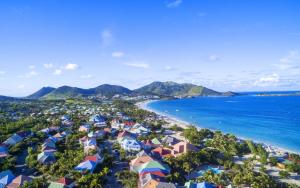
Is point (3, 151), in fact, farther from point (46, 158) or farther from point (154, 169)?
point (154, 169)

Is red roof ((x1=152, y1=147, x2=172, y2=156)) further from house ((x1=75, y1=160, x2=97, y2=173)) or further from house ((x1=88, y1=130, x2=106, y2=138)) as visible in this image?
house ((x1=88, y1=130, x2=106, y2=138))

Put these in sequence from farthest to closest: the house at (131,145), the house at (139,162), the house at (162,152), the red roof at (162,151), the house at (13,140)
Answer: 1. the house at (13,140)
2. the house at (131,145)
3. the red roof at (162,151)
4. the house at (162,152)
5. the house at (139,162)

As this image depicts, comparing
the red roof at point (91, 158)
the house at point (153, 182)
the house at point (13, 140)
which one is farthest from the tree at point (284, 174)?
the house at point (13, 140)

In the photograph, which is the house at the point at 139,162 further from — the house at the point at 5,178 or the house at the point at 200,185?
the house at the point at 5,178

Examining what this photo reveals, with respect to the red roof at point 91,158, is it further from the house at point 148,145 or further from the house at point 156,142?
the house at point 156,142

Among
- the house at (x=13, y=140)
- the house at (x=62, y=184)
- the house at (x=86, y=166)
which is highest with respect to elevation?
the house at (x=13, y=140)

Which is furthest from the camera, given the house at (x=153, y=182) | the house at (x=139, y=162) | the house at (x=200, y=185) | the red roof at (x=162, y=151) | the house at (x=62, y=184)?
the red roof at (x=162, y=151)

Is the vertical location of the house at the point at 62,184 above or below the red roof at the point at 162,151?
below

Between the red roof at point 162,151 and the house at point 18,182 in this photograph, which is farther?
the red roof at point 162,151
